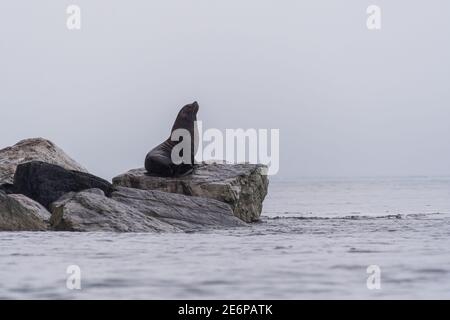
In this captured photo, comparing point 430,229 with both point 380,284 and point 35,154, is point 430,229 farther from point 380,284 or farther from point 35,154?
point 35,154

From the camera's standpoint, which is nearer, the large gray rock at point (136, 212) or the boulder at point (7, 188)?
the large gray rock at point (136, 212)

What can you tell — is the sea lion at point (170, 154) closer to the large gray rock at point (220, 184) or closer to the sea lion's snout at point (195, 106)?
the sea lion's snout at point (195, 106)

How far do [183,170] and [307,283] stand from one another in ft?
36.7

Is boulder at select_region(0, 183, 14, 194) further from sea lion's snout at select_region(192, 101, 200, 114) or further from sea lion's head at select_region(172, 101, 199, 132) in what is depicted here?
sea lion's snout at select_region(192, 101, 200, 114)

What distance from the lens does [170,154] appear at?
1802 cm

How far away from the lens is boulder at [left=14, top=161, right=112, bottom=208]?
15578 mm

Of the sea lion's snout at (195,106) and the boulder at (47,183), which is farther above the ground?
the sea lion's snout at (195,106)

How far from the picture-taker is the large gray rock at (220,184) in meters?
17.0

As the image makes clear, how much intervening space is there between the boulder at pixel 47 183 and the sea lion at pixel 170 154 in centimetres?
200

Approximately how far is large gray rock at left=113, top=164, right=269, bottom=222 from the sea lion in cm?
20

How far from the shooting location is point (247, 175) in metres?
18.2

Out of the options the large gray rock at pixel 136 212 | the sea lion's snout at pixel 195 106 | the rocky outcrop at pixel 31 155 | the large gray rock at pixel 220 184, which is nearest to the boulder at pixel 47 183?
the large gray rock at pixel 136 212

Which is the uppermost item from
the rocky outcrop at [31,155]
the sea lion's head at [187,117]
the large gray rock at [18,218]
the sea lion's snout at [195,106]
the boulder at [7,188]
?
the sea lion's snout at [195,106]
